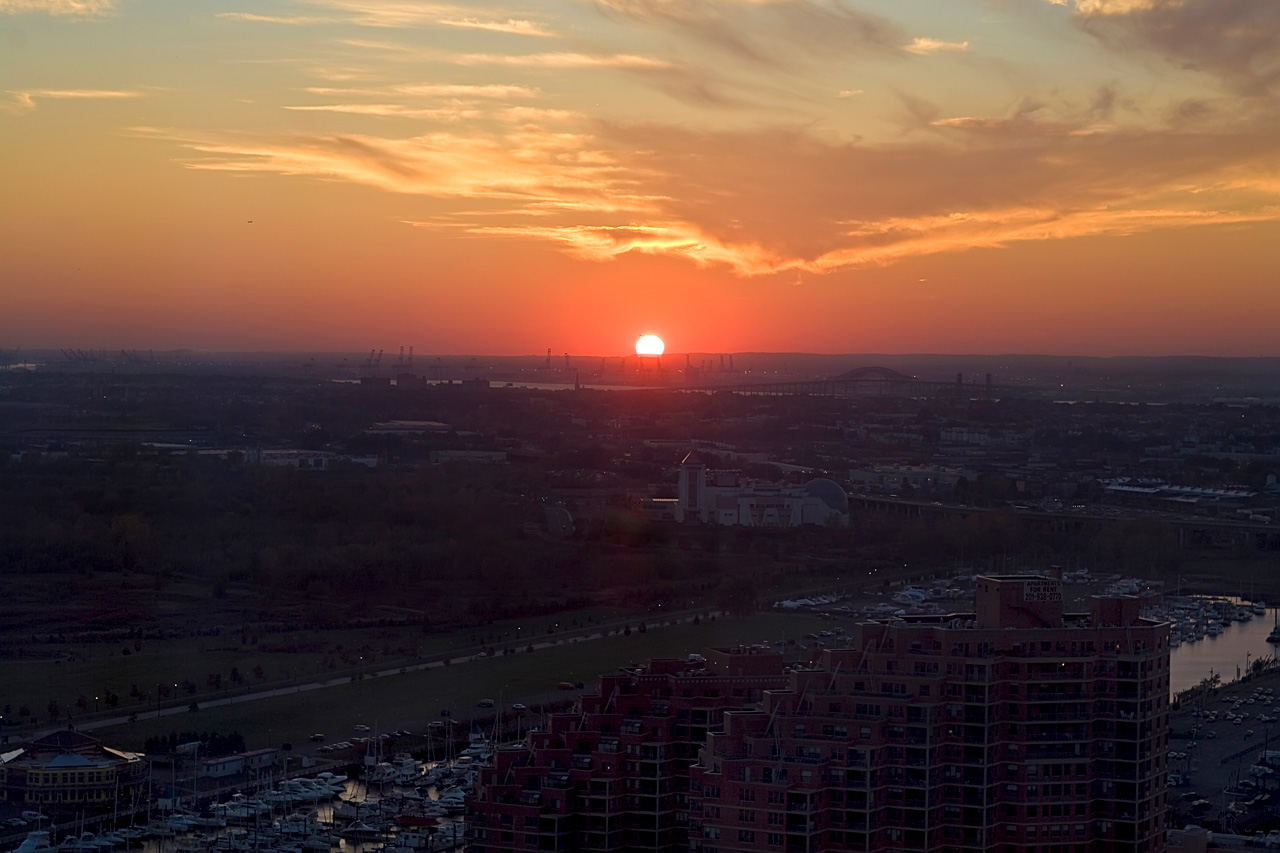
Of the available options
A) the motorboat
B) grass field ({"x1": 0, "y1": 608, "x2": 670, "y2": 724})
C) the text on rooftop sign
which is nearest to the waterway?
grass field ({"x1": 0, "y1": 608, "x2": 670, "y2": 724})

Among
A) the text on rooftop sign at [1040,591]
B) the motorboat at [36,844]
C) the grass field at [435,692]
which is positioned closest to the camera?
the text on rooftop sign at [1040,591]

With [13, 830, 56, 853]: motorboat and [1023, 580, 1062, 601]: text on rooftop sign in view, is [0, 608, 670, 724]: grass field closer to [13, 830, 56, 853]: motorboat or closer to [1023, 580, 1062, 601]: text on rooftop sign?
[13, 830, 56, 853]: motorboat

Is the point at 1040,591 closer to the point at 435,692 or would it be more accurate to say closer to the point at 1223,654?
the point at 435,692

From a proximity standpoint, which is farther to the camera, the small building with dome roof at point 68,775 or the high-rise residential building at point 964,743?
the small building with dome roof at point 68,775

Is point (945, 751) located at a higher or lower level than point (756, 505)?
higher

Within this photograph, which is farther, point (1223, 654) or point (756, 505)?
point (756, 505)

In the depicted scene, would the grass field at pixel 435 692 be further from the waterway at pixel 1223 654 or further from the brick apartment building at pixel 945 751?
the brick apartment building at pixel 945 751

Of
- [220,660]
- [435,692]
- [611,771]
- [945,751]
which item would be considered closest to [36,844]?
[611,771]

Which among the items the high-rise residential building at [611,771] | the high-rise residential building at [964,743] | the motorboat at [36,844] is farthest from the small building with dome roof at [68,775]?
the high-rise residential building at [964,743]
